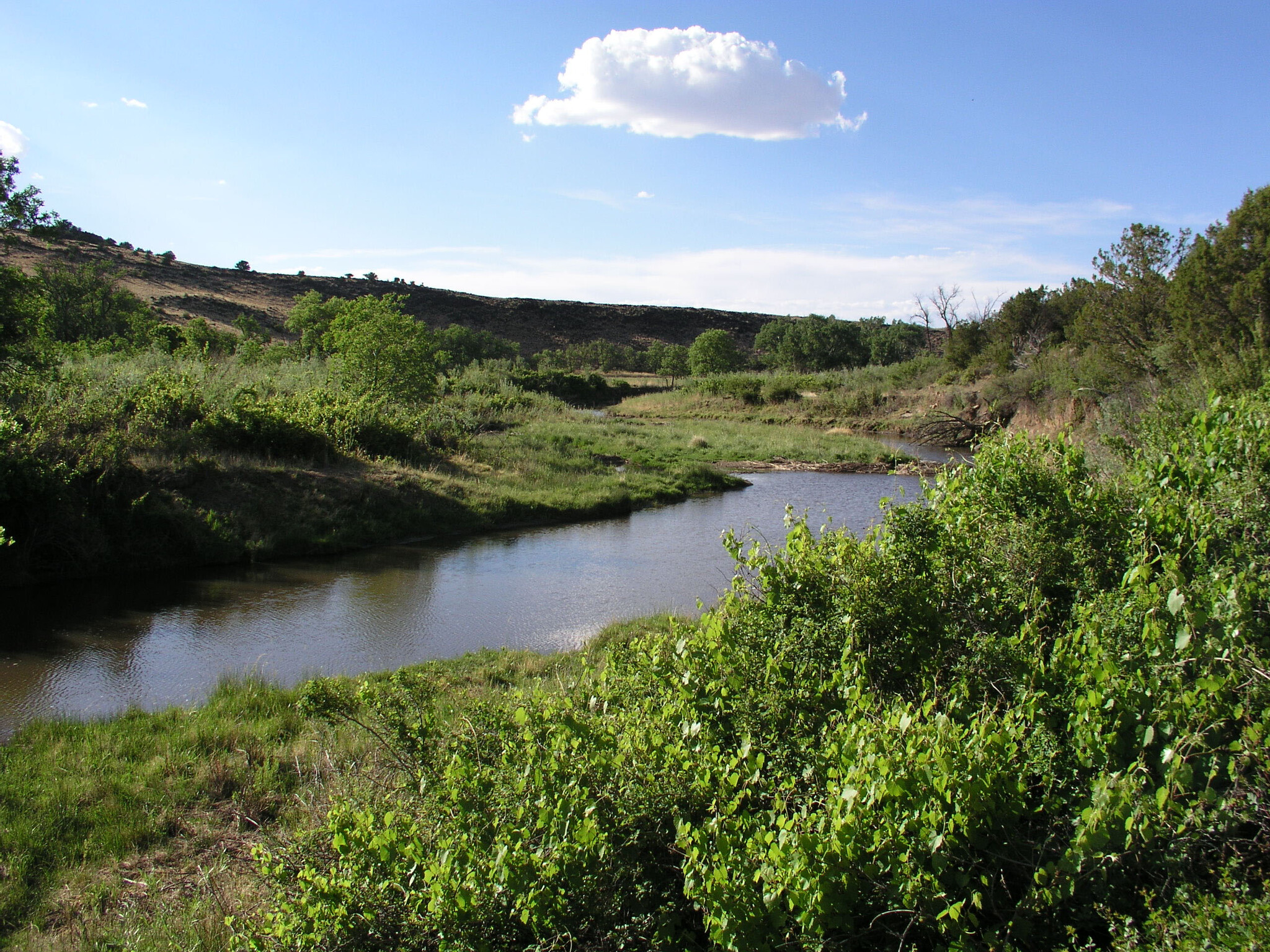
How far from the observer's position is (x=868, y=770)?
2.95 meters

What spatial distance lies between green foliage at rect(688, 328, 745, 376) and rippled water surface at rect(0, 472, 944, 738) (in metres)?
52.8

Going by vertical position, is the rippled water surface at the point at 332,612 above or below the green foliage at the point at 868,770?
below

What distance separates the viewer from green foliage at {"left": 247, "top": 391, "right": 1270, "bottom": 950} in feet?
9.12

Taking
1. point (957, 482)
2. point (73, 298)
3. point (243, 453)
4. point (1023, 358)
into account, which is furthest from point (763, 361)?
point (957, 482)

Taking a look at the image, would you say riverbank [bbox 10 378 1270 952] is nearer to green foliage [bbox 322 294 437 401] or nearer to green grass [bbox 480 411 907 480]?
green grass [bbox 480 411 907 480]

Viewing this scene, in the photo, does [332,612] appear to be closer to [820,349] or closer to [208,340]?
A: [208,340]

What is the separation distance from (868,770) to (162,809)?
5296mm

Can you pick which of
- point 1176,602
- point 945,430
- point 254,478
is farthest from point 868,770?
point 945,430

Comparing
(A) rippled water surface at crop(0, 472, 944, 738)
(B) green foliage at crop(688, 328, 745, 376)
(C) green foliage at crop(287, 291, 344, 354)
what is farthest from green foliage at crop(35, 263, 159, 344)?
(B) green foliage at crop(688, 328, 745, 376)

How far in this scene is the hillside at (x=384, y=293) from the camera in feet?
230

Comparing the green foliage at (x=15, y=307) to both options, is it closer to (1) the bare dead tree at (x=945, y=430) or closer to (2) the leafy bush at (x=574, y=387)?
(2) the leafy bush at (x=574, y=387)

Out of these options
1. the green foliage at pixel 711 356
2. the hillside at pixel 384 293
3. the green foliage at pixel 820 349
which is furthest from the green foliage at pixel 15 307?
the green foliage at pixel 820 349

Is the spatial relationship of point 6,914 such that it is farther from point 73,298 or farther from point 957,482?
point 73,298

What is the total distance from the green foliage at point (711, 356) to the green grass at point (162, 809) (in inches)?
2497
